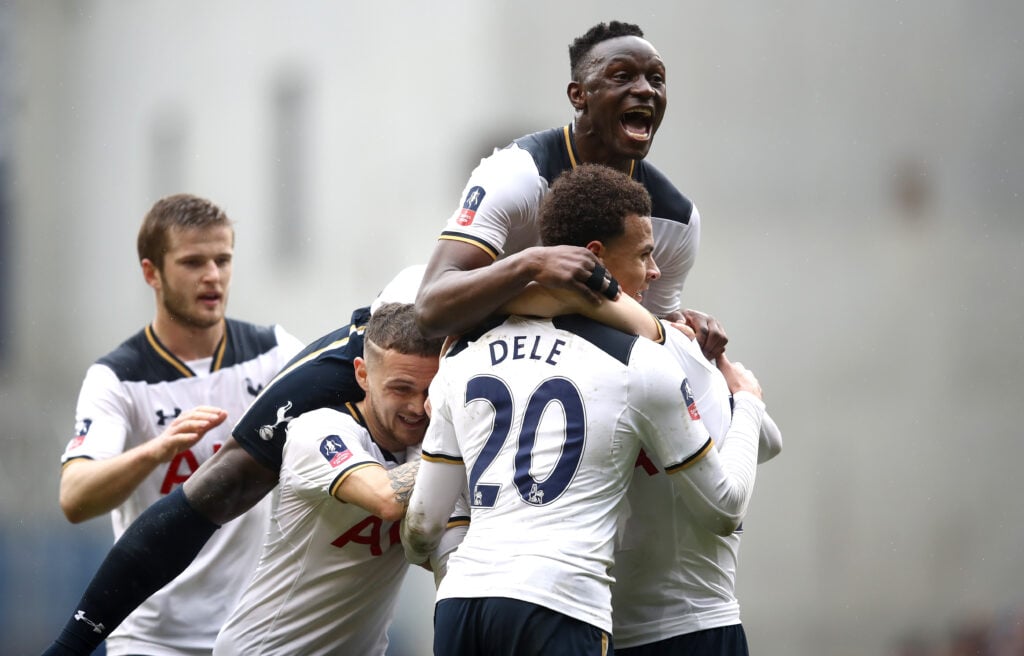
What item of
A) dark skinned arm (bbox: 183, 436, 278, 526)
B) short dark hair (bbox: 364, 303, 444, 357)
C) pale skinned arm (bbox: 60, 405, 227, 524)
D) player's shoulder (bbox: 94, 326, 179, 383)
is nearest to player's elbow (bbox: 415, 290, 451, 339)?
short dark hair (bbox: 364, 303, 444, 357)

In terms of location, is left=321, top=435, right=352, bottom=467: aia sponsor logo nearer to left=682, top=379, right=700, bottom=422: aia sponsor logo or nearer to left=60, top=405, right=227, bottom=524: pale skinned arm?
left=60, top=405, right=227, bottom=524: pale skinned arm

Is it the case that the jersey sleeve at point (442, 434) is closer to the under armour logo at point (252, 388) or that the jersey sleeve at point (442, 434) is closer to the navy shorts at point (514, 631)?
the navy shorts at point (514, 631)

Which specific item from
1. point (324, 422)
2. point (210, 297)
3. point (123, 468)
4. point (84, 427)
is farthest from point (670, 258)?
point (84, 427)

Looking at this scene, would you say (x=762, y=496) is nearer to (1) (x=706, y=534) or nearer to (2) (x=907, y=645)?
(2) (x=907, y=645)

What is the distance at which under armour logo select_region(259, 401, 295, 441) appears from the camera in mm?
3693

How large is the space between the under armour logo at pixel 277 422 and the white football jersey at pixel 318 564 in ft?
0.40

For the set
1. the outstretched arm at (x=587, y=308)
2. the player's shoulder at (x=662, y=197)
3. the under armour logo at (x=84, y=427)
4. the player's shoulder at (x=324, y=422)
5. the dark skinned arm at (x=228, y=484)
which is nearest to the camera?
the outstretched arm at (x=587, y=308)

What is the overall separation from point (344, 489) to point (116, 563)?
1139 mm

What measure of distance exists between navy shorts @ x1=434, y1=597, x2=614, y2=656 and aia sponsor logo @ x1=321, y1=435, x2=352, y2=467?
2.44ft

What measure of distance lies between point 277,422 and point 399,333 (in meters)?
0.56

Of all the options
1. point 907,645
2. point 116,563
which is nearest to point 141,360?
point 116,563

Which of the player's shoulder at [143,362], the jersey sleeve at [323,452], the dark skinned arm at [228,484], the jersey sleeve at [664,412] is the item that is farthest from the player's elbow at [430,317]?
the player's shoulder at [143,362]

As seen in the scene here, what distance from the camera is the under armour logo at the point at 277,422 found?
3693 mm

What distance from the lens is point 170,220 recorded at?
5.10 m
